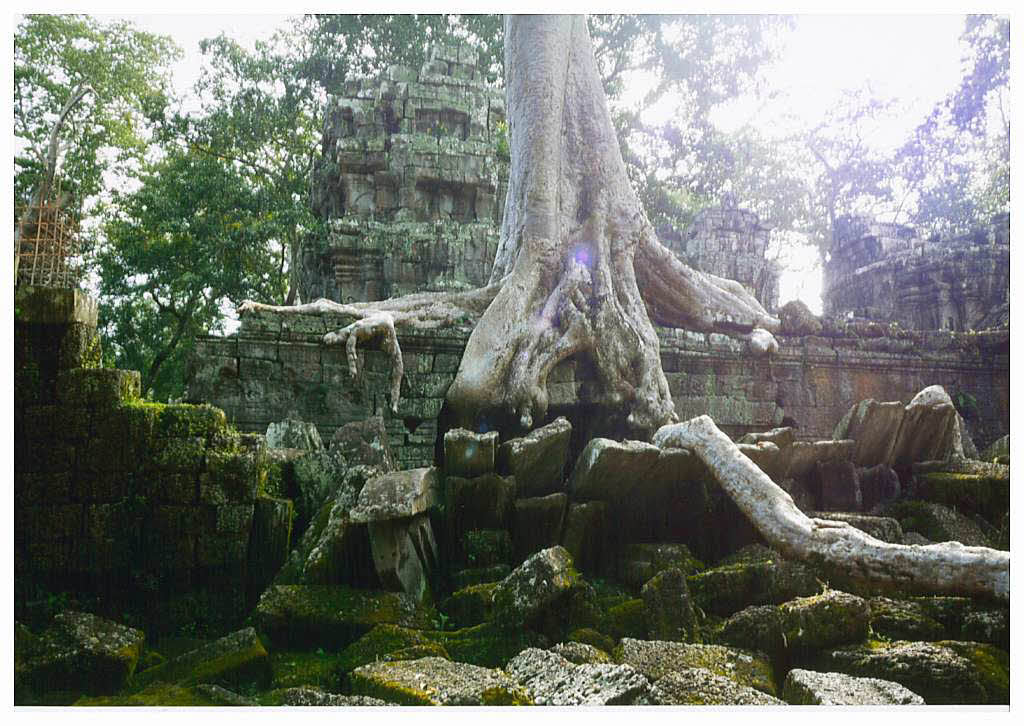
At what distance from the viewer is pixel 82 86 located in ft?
16.3

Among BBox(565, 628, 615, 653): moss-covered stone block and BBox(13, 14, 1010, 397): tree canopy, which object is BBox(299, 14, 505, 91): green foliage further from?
BBox(565, 628, 615, 653): moss-covered stone block

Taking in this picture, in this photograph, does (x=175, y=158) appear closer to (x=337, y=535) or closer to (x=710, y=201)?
(x=337, y=535)

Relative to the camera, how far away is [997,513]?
3850 mm

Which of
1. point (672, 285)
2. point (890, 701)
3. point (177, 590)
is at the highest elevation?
point (672, 285)

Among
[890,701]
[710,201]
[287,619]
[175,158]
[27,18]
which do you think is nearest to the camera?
[890,701]

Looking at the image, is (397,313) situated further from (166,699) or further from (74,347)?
(166,699)

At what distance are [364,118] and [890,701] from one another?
10207 mm

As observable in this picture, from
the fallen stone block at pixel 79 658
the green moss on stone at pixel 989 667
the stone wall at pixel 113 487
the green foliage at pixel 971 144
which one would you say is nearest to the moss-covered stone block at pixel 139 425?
the stone wall at pixel 113 487

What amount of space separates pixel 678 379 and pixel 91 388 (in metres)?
4.56

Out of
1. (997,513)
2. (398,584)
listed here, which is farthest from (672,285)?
(398,584)

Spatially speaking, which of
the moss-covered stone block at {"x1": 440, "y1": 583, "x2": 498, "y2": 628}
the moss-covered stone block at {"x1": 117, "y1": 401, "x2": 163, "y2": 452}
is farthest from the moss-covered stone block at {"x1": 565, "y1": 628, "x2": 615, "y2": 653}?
the moss-covered stone block at {"x1": 117, "y1": 401, "x2": 163, "y2": 452}

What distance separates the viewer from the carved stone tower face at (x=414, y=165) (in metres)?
10.2

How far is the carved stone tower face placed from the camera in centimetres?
1021

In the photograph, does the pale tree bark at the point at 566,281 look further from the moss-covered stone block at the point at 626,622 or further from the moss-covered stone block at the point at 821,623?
the moss-covered stone block at the point at 821,623
